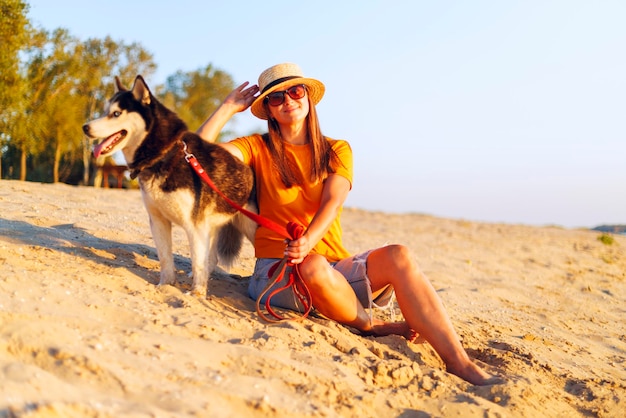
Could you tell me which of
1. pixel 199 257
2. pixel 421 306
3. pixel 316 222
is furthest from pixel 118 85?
pixel 421 306

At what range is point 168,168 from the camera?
11.5 feet

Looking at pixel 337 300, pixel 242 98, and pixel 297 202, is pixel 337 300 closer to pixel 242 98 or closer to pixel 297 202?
pixel 297 202

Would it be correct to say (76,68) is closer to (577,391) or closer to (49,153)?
(49,153)

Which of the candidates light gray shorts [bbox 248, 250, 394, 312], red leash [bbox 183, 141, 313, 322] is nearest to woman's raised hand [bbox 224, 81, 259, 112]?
red leash [bbox 183, 141, 313, 322]

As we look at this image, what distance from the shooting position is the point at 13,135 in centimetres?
1608

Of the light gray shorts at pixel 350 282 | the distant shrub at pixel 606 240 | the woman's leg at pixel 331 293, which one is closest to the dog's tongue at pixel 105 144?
the light gray shorts at pixel 350 282

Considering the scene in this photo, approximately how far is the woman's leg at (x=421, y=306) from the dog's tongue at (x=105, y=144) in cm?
178

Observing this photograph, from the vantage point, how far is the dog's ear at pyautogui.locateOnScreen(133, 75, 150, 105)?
3.48 meters

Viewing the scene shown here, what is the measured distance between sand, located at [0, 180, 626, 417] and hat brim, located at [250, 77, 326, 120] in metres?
1.32

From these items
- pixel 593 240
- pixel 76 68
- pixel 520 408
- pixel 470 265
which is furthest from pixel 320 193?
pixel 76 68

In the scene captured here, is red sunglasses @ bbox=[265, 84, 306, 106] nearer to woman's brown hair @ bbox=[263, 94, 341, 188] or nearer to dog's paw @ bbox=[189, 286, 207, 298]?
woman's brown hair @ bbox=[263, 94, 341, 188]

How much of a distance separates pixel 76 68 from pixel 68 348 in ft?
63.4

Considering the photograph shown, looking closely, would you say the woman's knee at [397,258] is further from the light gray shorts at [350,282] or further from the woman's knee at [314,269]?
the woman's knee at [314,269]

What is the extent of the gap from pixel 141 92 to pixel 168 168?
0.52 meters
